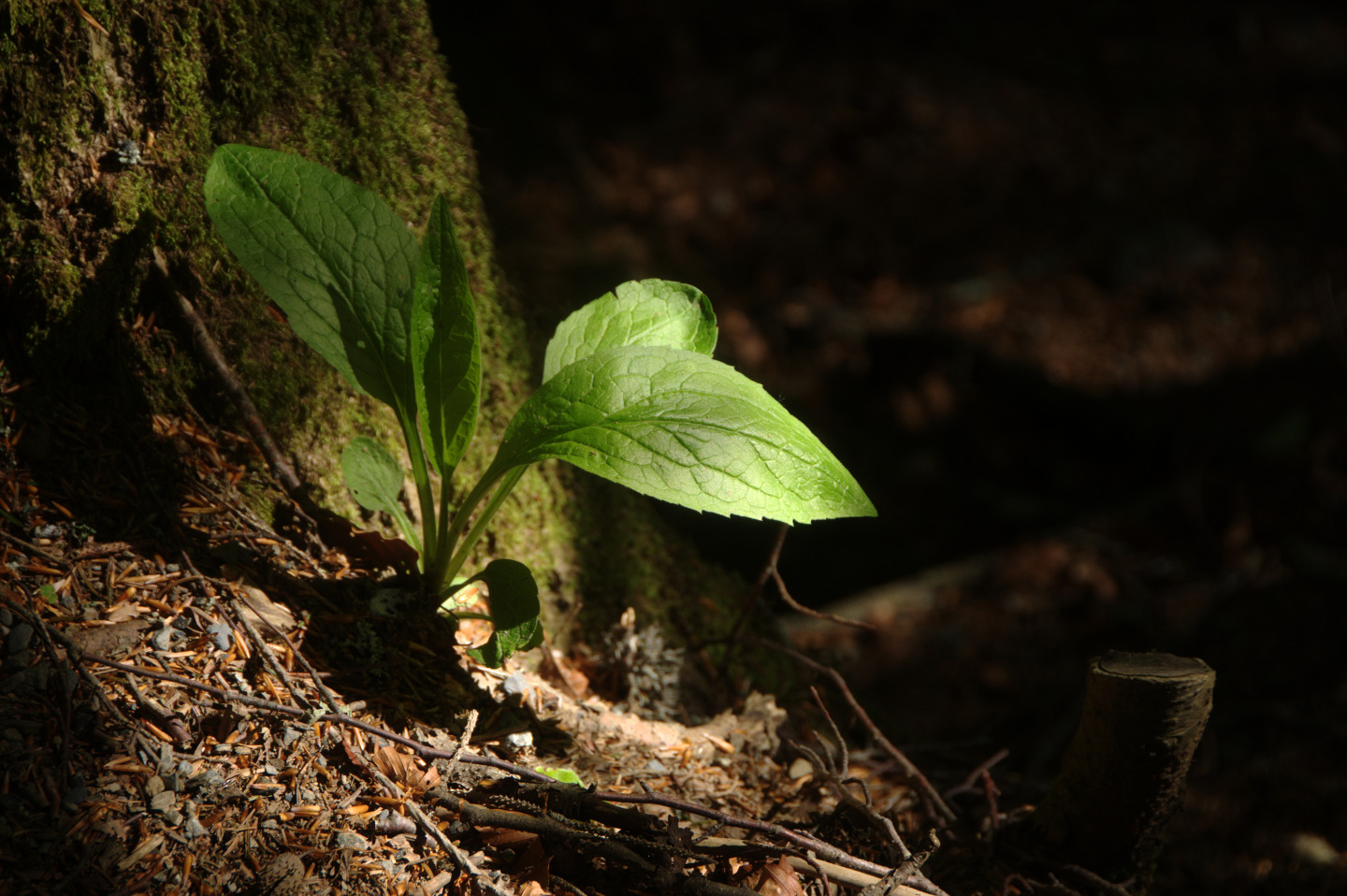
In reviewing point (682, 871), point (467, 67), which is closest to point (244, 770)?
point (682, 871)

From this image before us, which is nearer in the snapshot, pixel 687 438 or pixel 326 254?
pixel 687 438

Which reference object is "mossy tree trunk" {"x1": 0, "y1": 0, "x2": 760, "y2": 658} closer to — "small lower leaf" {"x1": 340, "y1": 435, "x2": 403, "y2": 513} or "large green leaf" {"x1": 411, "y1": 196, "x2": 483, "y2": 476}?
"small lower leaf" {"x1": 340, "y1": 435, "x2": 403, "y2": 513}

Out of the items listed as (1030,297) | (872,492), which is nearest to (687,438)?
(872,492)

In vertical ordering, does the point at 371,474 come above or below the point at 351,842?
above

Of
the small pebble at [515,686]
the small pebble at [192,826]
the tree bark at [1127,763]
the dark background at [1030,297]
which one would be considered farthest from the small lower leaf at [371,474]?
the tree bark at [1127,763]

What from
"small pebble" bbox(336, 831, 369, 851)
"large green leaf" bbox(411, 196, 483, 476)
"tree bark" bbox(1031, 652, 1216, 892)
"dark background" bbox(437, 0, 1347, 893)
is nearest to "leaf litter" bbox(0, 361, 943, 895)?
"small pebble" bbox(336, 831, 369, 851)

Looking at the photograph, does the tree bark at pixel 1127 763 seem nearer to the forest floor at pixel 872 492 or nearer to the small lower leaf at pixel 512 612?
the forest floor at pixel 872 492

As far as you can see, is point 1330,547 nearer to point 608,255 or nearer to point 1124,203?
point 1124,203

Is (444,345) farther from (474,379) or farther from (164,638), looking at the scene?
(164,638)
